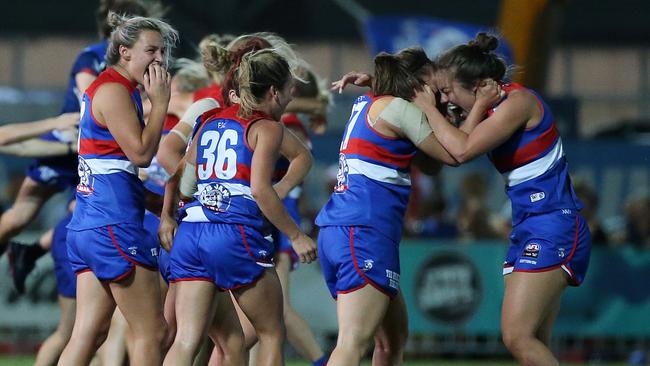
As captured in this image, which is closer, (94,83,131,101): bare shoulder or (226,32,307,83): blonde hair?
(94,83,131,101): bare shoulder

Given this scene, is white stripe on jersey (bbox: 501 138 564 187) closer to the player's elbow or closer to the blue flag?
the player's elbow

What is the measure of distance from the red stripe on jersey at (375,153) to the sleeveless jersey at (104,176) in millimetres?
1114

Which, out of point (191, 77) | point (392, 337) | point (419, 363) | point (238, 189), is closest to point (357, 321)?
point (392, 337)

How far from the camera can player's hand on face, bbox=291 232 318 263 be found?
6.54 meters

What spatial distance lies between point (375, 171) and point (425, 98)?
494mm

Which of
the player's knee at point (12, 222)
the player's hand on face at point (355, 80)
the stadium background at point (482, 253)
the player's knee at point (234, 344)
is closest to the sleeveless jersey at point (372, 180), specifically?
the player's hand on face at point (355, 80)

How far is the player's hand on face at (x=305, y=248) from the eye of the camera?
6.54 metres

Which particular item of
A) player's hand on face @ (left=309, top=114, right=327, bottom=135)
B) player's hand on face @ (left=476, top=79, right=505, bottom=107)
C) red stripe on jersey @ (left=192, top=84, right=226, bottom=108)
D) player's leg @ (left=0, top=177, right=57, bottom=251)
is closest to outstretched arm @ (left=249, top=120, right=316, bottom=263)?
red stripe on jersey @ (left=192, top=84, right=226, bottom=108)

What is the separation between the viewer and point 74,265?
680cm

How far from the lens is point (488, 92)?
7070 mm

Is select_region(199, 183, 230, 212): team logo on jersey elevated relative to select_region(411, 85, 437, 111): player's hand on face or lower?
lower

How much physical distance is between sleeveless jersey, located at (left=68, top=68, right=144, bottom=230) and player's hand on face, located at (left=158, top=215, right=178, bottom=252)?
0.21 m

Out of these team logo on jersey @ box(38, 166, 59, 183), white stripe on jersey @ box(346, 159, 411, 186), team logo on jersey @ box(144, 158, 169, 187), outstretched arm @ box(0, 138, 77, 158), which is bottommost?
team logo on jersey @ box(38, 166, 59, 183)

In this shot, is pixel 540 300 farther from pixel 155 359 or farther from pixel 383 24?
pixel 383 24
